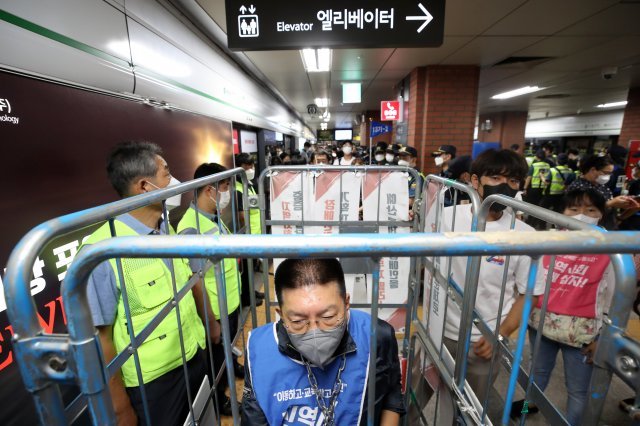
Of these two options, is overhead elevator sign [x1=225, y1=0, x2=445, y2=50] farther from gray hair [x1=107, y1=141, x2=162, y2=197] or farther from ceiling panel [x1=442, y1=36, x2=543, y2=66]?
ceiling panel [x1=442, y1=36, x2=543, y2=66]

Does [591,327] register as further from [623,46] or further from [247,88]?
[247,88]

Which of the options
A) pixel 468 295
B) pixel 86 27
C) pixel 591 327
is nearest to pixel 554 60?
pixel 591 327

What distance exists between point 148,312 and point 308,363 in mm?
809

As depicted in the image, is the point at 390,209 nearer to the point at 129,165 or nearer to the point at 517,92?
the point at 129,165

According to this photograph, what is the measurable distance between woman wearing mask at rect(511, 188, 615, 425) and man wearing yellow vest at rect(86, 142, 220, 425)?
1831mm

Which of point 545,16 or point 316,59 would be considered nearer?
point 545,16

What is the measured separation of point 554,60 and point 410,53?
292 centimetres

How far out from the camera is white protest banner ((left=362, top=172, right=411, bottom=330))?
2232mm

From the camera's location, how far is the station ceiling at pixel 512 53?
11.2ft

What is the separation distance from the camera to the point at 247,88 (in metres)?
6.47

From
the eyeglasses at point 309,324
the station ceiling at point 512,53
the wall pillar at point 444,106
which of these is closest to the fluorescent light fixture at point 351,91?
the station ceiling at point 512,53

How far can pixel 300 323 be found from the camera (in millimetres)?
946

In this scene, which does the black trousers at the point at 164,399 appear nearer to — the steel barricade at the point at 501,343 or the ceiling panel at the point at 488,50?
the steel barricade at the point at 501,343

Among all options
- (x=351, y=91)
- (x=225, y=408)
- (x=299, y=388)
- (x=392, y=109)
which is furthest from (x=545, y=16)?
(x=225, y=408)
